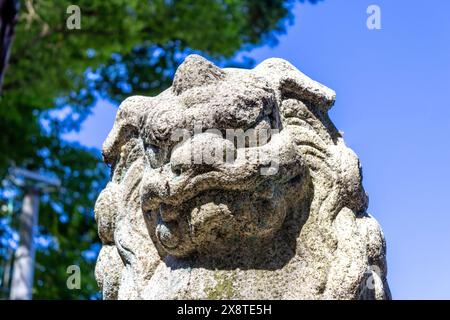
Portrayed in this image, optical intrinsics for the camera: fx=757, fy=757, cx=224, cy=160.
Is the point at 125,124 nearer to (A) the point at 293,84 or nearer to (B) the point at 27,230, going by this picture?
(A) the point at 293,84

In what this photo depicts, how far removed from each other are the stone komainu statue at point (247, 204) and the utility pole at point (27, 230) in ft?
26.3

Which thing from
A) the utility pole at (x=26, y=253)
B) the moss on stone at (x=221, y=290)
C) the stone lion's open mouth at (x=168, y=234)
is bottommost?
the moss on stone at (x=221, y=290)

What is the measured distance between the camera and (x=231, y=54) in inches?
380

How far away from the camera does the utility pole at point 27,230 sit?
405 inches

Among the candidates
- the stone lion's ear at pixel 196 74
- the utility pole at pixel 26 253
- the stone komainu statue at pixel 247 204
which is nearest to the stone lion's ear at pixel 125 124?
the stone komainu statue at pixel 247 204

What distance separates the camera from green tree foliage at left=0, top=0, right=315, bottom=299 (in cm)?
922

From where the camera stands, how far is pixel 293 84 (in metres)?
2.68

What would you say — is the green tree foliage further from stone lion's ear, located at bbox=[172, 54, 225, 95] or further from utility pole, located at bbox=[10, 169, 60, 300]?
stone lion's ear, located at bbox=[172, 54, 225, 95]

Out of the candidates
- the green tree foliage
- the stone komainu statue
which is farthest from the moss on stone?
the green tree foliage

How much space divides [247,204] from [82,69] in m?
7.63

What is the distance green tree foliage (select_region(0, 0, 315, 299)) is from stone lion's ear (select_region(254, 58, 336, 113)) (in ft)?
21.7

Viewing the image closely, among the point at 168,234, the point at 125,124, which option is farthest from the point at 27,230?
the point at 168,234

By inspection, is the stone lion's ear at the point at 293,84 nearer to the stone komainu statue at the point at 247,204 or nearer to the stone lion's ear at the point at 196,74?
the stone komainu statue at the point at 247,204

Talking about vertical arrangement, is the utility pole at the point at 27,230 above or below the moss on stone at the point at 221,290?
above
